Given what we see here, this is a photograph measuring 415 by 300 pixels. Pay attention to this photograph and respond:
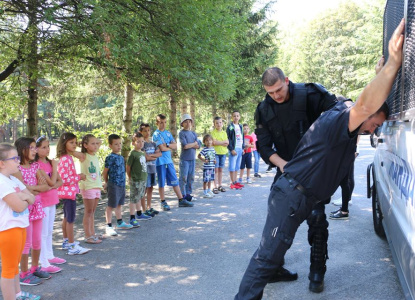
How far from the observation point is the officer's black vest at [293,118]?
3.73 meters

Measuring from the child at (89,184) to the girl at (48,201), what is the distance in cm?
71

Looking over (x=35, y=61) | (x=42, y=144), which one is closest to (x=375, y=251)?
(x=42, y=144)

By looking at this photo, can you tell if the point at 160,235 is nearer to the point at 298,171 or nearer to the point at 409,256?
the point at 298,171

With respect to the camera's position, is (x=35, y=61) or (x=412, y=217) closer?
(x=412, y=217)

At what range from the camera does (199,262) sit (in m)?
4.68

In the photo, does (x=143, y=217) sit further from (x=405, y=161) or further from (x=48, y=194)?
(x=405, y=161)

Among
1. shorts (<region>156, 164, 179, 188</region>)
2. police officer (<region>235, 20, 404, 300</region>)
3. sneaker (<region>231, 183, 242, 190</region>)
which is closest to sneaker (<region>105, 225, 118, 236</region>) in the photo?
shorts (<region>156, 164, 179, 188</region>)

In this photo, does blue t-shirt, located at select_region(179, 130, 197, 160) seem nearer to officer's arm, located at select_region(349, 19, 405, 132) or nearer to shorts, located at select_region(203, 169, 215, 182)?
shorts, located at select_region(203, 169, 215, 182)

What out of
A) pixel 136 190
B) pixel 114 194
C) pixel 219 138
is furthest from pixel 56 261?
pixel 219 138

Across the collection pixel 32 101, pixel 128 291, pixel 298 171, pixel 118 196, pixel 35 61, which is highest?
pixel 35 61

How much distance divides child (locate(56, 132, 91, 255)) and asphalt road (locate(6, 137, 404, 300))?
0.17 metres

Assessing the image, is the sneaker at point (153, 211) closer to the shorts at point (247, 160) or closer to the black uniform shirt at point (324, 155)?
the shorts at point (247, 160)

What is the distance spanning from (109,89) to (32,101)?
20.8 feet

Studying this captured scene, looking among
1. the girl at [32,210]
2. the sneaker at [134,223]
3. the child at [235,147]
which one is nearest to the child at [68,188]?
the girl at [32,210]
